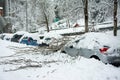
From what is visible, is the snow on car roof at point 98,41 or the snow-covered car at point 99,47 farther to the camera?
the snow on car roof at point 98,41

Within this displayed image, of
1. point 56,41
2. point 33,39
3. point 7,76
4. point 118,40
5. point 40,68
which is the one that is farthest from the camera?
point 33,39

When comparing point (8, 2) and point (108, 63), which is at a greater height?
point (8, 2)

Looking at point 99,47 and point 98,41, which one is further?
point 98,41

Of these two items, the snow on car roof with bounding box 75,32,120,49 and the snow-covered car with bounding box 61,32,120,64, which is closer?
the snow-covered car with bounding box 61,32,120,64

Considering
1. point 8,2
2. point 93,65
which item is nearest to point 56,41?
point 93,65

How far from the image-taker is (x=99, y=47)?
11617 mm

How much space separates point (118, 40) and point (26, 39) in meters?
14.2

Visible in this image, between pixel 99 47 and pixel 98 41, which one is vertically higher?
pixel 98 41

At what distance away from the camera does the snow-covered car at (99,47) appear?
1128 centimetres

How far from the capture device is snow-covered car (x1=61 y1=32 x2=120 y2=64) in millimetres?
11281

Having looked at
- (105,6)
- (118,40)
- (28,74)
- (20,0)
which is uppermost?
(20,0)

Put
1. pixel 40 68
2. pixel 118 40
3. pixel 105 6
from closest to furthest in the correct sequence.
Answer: pixel 40 68
pixel 118 40
pixel 105 6

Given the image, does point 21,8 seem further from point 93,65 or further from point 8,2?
point 93,65

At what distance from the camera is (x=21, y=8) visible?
4831 centimetres
